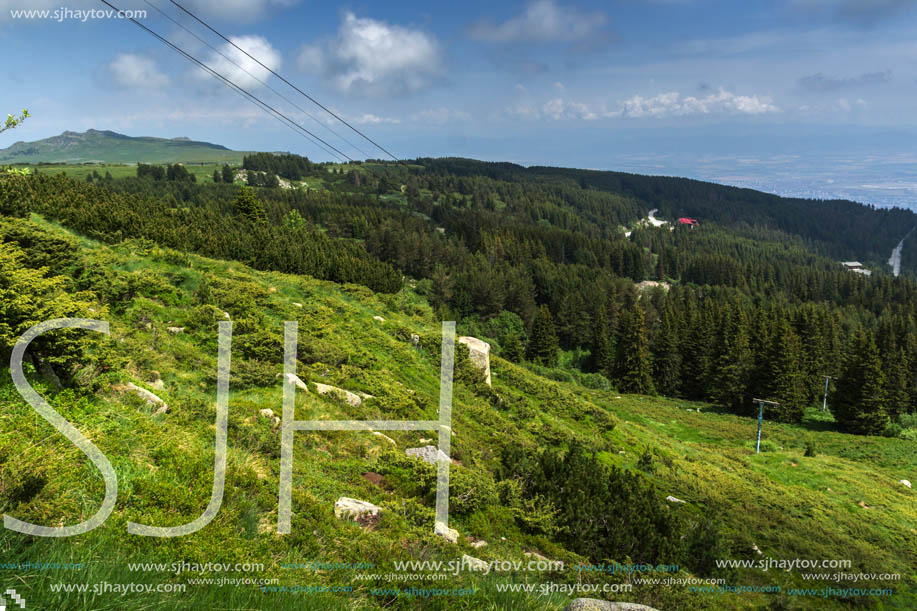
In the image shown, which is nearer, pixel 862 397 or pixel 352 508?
pixel 352 508

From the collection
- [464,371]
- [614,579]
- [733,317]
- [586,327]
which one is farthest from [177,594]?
[586,327]

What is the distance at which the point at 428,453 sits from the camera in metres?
11.9

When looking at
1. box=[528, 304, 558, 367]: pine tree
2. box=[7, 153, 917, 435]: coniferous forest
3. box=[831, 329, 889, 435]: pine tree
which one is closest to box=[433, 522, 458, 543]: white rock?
box=[7, 153, 917, 435]: coniferous forest

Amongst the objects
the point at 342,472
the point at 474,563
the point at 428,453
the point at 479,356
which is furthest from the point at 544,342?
the point at 474,563

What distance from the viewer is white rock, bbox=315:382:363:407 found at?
1386cm

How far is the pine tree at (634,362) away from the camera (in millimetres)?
67062

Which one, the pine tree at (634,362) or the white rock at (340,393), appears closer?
the white rock at (340,393)

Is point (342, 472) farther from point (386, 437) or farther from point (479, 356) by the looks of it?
point (479, 356)

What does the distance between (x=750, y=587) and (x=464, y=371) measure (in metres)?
15.4

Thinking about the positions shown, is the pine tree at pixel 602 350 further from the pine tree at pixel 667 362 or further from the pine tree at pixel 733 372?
the pine tree at pixel 733 372

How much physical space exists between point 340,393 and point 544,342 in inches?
2563

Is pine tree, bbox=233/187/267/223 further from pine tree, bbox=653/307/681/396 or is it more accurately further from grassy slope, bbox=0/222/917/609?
pine tree, bbox=653/307/681/396

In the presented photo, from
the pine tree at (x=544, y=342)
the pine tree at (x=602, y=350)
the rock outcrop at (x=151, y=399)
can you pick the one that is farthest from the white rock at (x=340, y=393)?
the pine tree at (x=602, y=350)

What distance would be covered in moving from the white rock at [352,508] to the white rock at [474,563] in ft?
6.06
